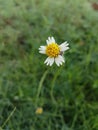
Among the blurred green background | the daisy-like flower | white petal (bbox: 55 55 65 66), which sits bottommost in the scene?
white petal (bbox: 55 55 65 66)

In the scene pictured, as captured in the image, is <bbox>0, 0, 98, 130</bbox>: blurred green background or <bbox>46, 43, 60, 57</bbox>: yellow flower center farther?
<bbox>0, 0, 98, 130</bbox>: blurred green background

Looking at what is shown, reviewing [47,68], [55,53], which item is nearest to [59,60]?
[55,53]

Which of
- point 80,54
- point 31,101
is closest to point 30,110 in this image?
point 31,101

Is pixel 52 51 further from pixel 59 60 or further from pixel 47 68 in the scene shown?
pixel 47 68

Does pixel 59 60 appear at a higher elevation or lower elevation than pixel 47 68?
lower

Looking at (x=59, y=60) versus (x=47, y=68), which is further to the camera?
(x=47, y=68)

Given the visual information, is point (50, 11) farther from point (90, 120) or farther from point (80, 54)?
point (90, 120)

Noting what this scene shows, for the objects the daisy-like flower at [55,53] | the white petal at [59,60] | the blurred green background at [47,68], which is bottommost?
the white petal at [59,60]

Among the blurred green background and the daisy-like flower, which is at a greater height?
the blurred green background
